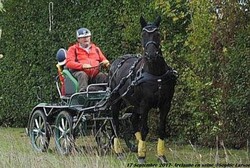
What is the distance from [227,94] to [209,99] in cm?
54

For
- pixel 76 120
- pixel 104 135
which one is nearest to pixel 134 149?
pixel 104 135

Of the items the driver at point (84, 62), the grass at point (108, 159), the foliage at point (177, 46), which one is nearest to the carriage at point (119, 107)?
the driver at point (84, 62)

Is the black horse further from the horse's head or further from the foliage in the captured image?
the foliage

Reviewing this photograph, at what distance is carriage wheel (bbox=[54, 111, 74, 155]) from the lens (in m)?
10.9

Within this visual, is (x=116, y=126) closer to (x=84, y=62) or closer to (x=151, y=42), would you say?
(x=84, y=62)

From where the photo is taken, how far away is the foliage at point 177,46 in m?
10.9

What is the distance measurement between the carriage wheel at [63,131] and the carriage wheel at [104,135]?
18.9 inches

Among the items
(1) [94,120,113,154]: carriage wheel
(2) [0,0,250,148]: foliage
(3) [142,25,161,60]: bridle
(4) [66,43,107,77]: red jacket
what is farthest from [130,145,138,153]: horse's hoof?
(3) [142,25,161,60]: bridle

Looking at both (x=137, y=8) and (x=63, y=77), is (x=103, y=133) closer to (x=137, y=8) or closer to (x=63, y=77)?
(x=63, y=77)

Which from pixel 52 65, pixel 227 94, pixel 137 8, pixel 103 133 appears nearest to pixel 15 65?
pixel 52 65

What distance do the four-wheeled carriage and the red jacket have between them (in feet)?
0.68

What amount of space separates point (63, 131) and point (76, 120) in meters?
0.36

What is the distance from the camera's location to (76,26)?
15.0 m

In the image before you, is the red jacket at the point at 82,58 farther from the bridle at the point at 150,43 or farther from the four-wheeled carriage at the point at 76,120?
the bridle at the point at 150,43
